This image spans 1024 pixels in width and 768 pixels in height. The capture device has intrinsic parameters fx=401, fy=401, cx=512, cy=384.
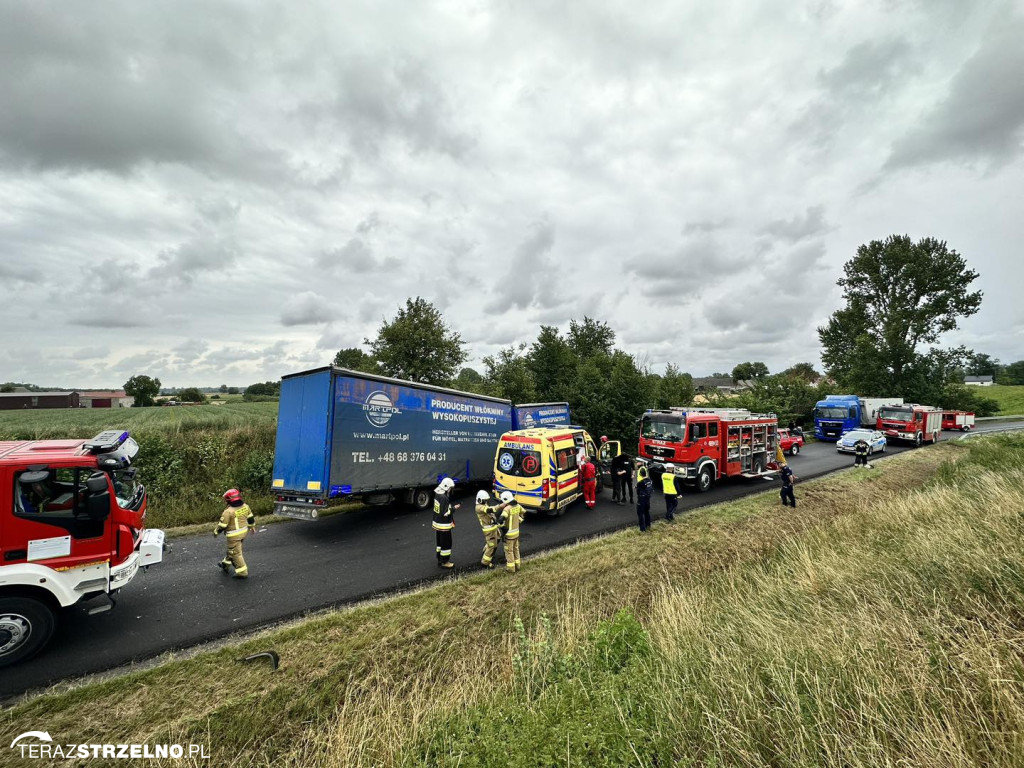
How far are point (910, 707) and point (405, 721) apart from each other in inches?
149

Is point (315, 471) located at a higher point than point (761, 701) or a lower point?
higher

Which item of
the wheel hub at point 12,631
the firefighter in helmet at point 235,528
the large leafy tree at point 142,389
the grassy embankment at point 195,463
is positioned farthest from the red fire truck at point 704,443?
the large leafy tree at point 142,389

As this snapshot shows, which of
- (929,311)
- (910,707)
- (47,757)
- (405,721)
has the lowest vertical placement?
(47,757)

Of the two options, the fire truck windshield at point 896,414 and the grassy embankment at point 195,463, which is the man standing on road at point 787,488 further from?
the fire truck windshield at point 896,414

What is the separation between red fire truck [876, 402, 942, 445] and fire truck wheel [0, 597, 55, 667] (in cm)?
Result: 3682

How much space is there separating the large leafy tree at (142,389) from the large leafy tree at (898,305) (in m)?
75.6

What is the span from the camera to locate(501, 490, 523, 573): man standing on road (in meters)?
7.49

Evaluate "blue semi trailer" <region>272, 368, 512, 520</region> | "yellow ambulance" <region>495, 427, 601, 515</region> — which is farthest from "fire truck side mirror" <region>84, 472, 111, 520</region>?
"yellow ambulance" <region>495, 427, 601, 515</region>

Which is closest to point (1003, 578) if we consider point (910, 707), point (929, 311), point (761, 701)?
point (910, 707)

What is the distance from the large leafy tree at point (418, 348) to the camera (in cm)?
2664

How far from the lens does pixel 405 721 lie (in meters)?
A: 3.55

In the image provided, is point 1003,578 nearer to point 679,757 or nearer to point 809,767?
point 809,767

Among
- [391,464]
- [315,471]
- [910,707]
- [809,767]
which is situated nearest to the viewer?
[809,767]

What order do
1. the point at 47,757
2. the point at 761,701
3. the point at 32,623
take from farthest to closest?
the point at 32,623 < the point at 47,757 < the point at 761,701
